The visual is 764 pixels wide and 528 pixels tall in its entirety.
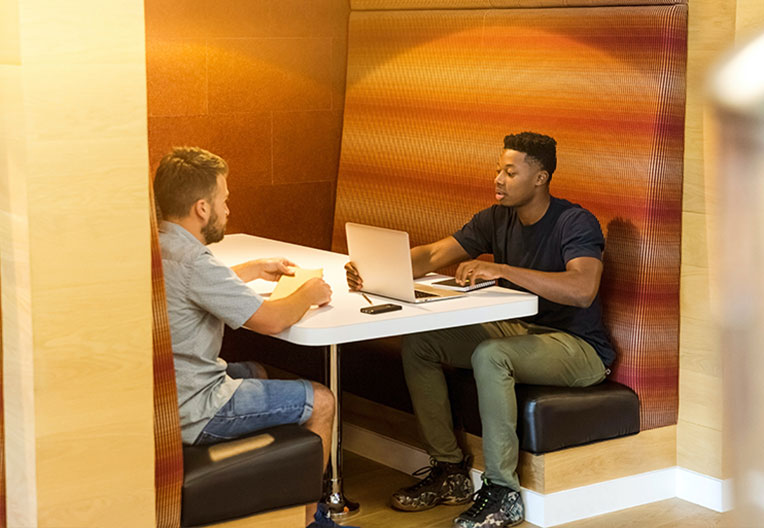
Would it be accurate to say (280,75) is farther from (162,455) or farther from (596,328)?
(162,455)

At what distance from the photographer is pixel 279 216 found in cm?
450

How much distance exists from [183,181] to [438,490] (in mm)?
1401

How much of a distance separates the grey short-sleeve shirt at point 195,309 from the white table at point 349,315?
174 millimetres

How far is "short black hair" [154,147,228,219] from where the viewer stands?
8.69 ft

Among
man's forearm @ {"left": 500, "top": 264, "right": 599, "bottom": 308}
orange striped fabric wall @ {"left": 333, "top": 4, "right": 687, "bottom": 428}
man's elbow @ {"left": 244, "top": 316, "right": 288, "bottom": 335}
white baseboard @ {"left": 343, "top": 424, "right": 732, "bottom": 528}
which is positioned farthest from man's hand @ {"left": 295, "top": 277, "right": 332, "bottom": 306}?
orange striped fabric wall @ {"left": 333, "top": 4, "right": 687, "bottom": 428}

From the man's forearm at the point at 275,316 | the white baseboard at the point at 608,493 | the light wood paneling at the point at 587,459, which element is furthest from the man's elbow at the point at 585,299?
the man's forearm at the point at 275,316

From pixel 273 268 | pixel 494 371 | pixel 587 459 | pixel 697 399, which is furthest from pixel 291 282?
pixel 697 399

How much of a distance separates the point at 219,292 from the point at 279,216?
1976 millimetres

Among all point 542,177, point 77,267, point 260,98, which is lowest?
point 77,267

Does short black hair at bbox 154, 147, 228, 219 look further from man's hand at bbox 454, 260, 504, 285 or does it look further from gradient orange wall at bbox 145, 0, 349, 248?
gradient orange wall at bbox 145, 0, 349, 248

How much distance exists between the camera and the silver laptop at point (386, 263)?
9.50 ft

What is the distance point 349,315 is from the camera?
108 inches

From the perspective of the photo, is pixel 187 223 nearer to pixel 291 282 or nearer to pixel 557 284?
pixel 291 282

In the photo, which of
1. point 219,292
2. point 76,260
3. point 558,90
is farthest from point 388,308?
point 558,90
